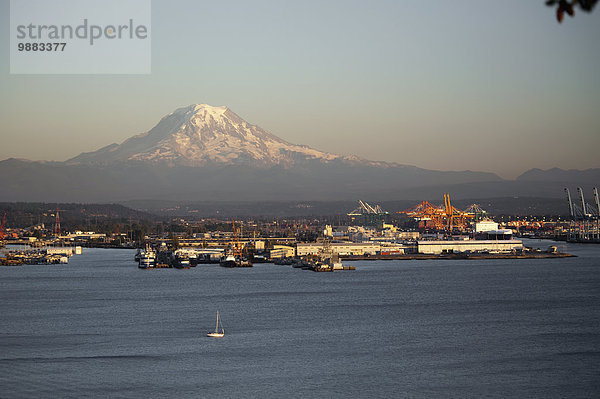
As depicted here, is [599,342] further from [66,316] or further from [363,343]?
[66,316]

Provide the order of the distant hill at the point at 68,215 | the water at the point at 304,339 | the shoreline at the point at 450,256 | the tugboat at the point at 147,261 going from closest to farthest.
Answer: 1. the water at the point at 304,339
2. the tugboat at the point at 147,261
3. the shoreline at the point at 450,256
4. the distant hill at the point at 68,215

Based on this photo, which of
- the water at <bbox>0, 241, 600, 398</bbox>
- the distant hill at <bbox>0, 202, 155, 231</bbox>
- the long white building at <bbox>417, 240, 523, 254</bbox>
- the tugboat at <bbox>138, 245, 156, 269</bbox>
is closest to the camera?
the water at <bbox>0, 241, 600, 398</bbox>

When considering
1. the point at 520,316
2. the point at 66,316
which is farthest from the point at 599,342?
the point at 66,316

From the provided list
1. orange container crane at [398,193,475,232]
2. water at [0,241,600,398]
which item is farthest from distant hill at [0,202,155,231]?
water at [0,241,600,398]

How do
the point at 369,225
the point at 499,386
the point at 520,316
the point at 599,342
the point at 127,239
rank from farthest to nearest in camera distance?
the point at 369,225, the point at 127,239, the point at 520,316, the point at 599,342, the point at 499,386

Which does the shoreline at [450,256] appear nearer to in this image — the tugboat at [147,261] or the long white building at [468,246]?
the long white building at [468,246]

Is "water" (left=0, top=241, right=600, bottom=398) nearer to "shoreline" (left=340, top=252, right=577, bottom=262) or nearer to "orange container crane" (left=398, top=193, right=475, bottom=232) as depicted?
"shoreline" (left=340, top=252, right=577, bottom=262)

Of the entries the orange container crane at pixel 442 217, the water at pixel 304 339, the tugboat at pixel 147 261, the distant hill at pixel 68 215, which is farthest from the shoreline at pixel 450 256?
the distant hill at pixel 68 215

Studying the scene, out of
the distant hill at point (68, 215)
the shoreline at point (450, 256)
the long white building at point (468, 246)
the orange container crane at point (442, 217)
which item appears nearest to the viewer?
the shoreline at point (450, 256)

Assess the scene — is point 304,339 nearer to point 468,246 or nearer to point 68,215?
point 468,246
